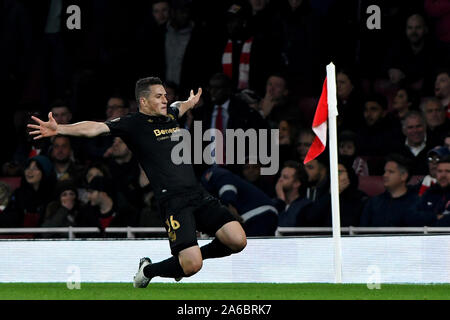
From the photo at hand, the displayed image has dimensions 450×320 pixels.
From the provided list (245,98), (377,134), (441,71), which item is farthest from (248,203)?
(441,71)

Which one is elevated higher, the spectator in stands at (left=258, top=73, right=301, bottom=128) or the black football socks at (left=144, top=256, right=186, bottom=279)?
the spectator in stands at (left=258, top=73, right=301, bottom=128)

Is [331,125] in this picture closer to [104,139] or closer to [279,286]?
[279,286]

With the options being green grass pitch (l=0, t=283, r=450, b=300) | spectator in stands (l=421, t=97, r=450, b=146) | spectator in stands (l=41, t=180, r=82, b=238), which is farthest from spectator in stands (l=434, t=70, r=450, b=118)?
spectator in stands (l=41, t=180, r=82, b=238)

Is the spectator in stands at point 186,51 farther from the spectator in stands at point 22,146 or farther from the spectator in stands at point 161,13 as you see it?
the spectator in stands at point 22,146

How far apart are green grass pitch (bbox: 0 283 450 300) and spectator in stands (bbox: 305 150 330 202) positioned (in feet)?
8.98

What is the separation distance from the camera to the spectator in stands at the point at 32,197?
666 inches

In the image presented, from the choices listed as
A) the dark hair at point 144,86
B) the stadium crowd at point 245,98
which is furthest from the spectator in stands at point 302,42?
the dark hair at point 144,86

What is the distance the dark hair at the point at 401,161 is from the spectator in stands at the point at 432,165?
25cm

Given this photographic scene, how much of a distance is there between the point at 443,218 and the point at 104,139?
597 centimetres

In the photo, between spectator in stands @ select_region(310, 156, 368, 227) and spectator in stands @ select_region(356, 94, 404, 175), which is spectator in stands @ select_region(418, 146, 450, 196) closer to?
spectator in stands @ select_region(310, 156, 368, 227)

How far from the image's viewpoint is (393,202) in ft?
49.9

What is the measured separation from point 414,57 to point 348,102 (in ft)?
3.86

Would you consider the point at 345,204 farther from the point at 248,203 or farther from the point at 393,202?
the point at 248,203

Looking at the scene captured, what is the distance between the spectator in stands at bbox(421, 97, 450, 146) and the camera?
54.5 feet
